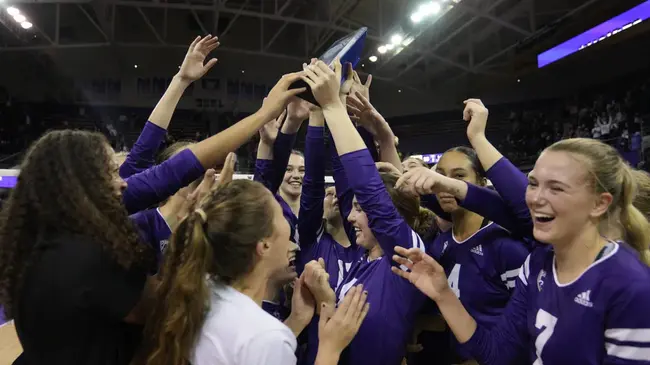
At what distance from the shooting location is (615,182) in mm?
1328

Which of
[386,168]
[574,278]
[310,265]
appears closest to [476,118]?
[386,168]

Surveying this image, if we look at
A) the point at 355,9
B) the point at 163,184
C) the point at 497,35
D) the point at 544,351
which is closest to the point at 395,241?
the point at 544,351

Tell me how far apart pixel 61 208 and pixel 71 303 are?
0.24 m

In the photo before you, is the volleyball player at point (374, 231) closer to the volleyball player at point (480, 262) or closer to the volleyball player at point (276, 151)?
the volleyball player at point (480, 262)

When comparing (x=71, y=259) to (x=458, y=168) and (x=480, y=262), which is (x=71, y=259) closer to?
(x=480, y=262)

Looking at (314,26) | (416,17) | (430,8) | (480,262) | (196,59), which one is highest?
(314,26)

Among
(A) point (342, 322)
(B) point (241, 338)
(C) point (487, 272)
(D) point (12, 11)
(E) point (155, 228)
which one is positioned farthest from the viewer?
(D) point (12, 11)

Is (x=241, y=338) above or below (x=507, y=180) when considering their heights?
below

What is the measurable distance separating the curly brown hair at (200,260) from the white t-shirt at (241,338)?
27mm

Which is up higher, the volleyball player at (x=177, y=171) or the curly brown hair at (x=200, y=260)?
the volleyball player at (x=177, y=171)

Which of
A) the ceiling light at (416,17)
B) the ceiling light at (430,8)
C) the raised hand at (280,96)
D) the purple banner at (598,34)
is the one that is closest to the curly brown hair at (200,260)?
the raised hand at (280,96)

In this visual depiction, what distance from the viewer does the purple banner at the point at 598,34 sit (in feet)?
32.6

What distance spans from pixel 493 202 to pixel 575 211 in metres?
0.37

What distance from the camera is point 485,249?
1.77 m
